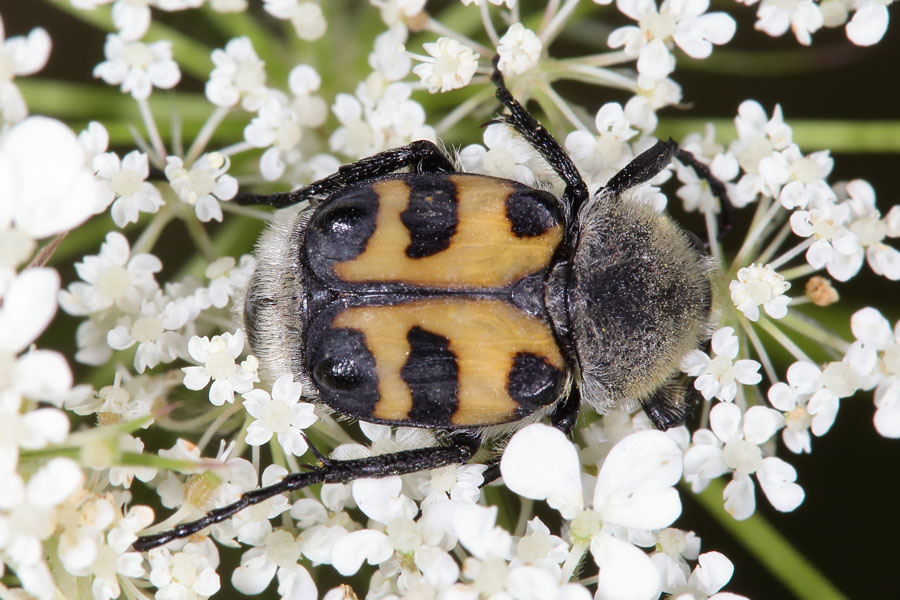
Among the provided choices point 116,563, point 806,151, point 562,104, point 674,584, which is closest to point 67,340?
point 116,563

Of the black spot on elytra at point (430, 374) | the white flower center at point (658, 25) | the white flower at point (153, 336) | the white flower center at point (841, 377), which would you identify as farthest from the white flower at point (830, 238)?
the white flower at point (153, 336)

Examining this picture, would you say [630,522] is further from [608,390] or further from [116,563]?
[116,563]

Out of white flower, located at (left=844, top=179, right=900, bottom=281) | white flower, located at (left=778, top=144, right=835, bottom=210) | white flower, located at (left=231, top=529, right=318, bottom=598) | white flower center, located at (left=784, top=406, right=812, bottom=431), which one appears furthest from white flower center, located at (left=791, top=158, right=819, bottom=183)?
white flower, located at (left=231, top=529, right=318, bottom=598)

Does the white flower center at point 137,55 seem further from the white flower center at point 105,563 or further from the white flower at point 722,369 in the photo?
the white flower at point 722,369

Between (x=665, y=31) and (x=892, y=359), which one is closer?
(x=892, y=359)

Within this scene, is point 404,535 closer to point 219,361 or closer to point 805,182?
point 219,361

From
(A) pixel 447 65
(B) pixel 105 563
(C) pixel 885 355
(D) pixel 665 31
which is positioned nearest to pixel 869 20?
(D) pixel 665 31
